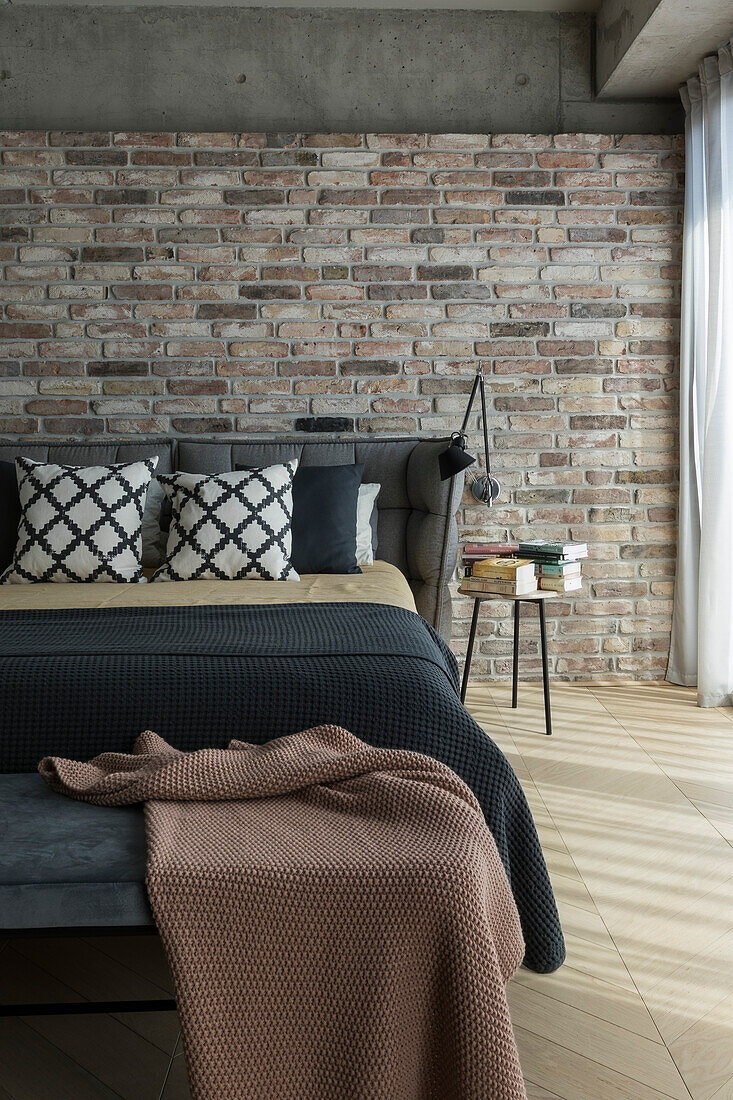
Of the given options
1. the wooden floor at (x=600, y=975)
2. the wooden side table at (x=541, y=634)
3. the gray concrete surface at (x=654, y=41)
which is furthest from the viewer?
the wooden side table at (x=541, y=634)

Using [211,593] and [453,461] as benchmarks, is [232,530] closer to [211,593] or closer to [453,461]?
[211,593]

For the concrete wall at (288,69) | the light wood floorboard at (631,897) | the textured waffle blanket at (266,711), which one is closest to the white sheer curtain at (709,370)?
the light wood floorboard at (631,897)

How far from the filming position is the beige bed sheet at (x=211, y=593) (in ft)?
8.31

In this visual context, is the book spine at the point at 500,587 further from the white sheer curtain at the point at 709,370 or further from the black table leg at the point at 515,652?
the white sheer curtain at the point at 709,370

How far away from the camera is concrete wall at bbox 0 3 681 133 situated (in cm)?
375

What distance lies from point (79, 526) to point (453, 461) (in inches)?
51.5

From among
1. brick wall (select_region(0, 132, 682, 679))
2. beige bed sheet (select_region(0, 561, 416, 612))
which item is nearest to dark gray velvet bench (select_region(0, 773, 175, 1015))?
beige bed sheet (select_region(0, 561, 416, 612))

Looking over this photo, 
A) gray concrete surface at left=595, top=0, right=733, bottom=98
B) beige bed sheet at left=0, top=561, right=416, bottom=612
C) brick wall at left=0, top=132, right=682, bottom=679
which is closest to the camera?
beige bed sheet at left=0, top=561, right=416, bottom=612

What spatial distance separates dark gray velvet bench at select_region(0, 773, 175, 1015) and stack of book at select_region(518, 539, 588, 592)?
7.47 feet

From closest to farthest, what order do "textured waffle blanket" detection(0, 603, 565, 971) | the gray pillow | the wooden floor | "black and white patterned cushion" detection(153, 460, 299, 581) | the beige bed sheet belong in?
1. the wooden floor
2. "textured waffle blanket" detection(0, 603, 565, 971)
3. the beige bed sheet
4. "black and white patterned cushion" detection(153, 460, 299, 581)
5. the gray pillow

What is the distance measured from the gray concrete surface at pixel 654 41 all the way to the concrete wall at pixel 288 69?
0.15m

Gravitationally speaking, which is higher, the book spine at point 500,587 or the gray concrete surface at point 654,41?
the gray concrete surface at point 654,41

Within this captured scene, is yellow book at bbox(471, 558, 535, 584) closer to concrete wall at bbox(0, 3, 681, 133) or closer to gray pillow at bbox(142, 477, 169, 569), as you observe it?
gray pillow at bbox(142, 477, 169, 569)

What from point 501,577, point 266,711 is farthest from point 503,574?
point 266,711
